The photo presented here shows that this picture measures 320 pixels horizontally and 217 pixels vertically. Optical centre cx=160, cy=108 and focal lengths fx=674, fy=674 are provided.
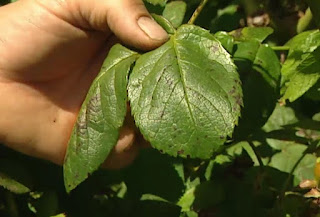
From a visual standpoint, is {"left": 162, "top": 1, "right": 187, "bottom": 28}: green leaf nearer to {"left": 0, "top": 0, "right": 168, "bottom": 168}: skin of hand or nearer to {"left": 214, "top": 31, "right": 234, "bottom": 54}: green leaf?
{"left": 0, "top": 0, "right": 168, "bottom": 168}: skin of hand

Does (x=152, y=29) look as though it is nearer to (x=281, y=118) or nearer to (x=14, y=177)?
(x=14, y=177)

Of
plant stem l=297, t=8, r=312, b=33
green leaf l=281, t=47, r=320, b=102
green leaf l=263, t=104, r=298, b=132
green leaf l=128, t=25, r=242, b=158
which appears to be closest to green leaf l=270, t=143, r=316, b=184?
green leaf l=263, t=104, r=298, b=132

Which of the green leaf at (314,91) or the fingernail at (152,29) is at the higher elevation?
the fingernail at (152,29)

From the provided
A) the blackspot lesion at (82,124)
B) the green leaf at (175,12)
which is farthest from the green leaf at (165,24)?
the green leaf at (175,12)

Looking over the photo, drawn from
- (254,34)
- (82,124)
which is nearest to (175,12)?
(254,34)

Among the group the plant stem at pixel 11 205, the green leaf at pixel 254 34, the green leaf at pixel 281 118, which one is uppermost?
the green leaf at pixel 254 34

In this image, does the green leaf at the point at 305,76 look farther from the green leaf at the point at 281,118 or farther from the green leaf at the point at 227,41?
the green leaf at the point at 281,118

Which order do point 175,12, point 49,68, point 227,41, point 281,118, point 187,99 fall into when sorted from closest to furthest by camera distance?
point 187,99
point 227,41
point 49,68
point 175,12
point 281,118
